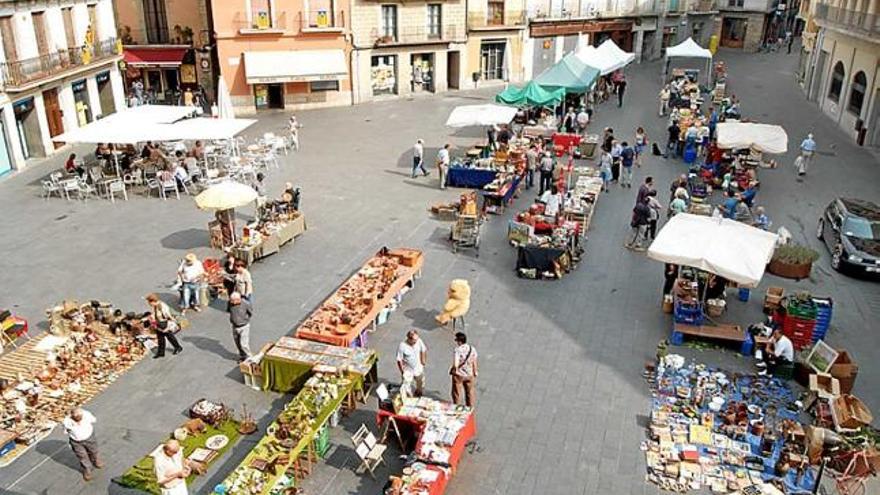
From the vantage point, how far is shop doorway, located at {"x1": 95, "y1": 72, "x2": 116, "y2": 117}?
1350 inches

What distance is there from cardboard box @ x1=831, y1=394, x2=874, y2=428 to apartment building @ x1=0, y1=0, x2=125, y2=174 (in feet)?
91.2

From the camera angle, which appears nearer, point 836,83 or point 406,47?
point 836,83

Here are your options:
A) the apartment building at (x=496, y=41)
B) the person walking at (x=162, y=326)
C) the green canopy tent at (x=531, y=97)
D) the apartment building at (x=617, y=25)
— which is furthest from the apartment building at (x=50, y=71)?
the apartment building at (x=617, y=25)

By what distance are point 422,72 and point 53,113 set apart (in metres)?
20.2

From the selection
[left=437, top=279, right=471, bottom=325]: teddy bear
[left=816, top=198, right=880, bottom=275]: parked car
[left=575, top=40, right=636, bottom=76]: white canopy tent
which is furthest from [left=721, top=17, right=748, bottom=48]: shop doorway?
[left=437, top=279, right=471, bottom=325]: teddy bear

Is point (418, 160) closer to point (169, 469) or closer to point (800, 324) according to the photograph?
point (800, 324)

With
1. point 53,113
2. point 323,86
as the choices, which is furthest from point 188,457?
point 323,86

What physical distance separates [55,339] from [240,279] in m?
4.17

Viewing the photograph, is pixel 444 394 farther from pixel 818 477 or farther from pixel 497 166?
pixel 497 166

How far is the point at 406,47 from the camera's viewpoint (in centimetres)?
4047

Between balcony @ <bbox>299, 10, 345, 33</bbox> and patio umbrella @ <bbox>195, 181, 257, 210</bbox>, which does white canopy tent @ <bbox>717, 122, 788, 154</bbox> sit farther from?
balcony @ <bbox>299, 10, 345, 33</bbox>

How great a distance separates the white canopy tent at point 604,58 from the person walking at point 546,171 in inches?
445

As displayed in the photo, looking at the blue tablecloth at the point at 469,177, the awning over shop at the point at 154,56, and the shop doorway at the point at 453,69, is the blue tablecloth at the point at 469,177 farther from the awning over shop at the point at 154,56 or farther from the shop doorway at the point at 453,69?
the awning over shop at the point at 154,56

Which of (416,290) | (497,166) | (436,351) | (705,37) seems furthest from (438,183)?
(705,37)
